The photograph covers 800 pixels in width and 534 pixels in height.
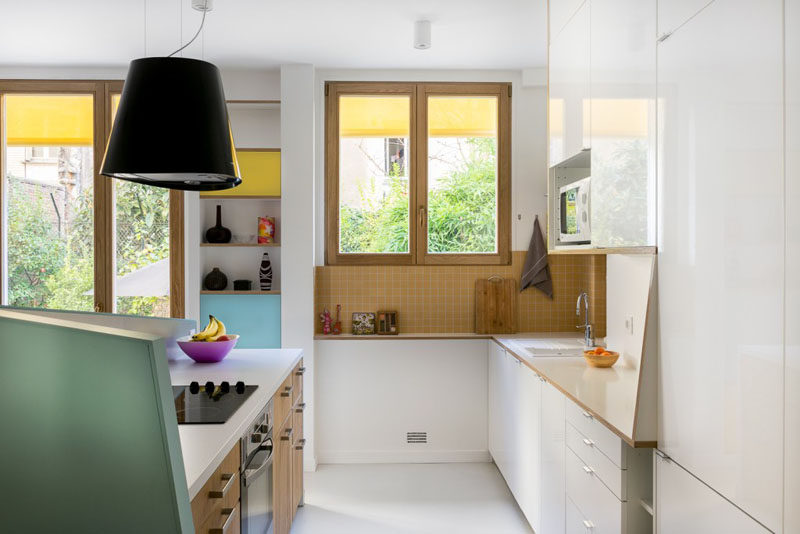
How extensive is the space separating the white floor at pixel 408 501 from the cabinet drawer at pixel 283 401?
2.54ft

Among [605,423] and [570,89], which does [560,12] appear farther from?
[605,423]

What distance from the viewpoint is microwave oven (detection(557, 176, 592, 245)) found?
2.76 meters

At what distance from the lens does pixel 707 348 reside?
1.64 meters

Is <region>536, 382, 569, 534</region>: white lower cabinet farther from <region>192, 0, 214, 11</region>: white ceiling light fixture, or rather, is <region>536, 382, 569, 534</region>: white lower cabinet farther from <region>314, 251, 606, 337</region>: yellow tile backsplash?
<region>192, 0, 214, 11</region>: white ceiling light fixture

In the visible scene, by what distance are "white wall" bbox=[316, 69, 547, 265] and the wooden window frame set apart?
99 cm

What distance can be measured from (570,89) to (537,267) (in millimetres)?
1767

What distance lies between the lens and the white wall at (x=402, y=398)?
4535mm

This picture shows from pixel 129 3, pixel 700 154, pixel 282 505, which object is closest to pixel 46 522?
pixel 700 154

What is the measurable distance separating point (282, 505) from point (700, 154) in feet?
7.38

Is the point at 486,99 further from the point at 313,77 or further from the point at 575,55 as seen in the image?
the point at 575,55

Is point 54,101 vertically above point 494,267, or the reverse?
point 54,101

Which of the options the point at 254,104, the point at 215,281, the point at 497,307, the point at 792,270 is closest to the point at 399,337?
the point at 497,307

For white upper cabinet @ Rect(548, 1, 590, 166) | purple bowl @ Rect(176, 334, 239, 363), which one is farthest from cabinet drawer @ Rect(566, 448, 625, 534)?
purple bowl @ Rect(176, 334, 239, 363)

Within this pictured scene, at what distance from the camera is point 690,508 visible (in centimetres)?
169
